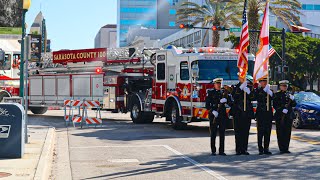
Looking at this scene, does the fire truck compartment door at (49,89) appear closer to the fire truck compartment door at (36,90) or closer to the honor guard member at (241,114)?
the fire truck compartment door at (36,90)

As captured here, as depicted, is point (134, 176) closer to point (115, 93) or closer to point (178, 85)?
point (178, 85)

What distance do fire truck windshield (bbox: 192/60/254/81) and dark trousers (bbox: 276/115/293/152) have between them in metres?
5.26

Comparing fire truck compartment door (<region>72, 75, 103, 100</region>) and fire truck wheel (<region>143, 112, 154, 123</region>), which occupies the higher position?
fire truck compartment door (<region>72, 75, 103, 100</region>)

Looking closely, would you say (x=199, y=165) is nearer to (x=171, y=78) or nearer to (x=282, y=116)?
(x=282, y=116)

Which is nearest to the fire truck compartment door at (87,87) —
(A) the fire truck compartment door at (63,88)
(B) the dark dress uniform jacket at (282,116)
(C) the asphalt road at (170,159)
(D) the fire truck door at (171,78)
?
(A) the fire truck compartment door at (63,88)

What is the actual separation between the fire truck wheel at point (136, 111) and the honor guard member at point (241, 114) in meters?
10.2

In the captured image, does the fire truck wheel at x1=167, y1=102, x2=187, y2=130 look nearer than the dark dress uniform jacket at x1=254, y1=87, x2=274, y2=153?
No

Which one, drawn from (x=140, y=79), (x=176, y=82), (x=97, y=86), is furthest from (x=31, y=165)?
(x=97, y=86)

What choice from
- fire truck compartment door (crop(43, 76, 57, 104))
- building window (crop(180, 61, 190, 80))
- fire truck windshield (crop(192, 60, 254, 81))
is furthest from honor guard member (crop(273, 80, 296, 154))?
fire truck compartment door (crop(43, 76, 57, 104))

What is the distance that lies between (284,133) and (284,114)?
46 centimetres

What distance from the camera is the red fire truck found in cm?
1819

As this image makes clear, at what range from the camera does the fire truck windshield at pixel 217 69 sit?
18.0 m

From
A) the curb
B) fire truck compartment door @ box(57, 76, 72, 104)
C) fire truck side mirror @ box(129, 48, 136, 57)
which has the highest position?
fire truck side mirror @ box(129, 48, 136, 57)

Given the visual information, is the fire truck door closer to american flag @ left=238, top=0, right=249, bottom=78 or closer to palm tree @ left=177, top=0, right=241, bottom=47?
american flag @ left=238, top=0, right=249, bottom=78
